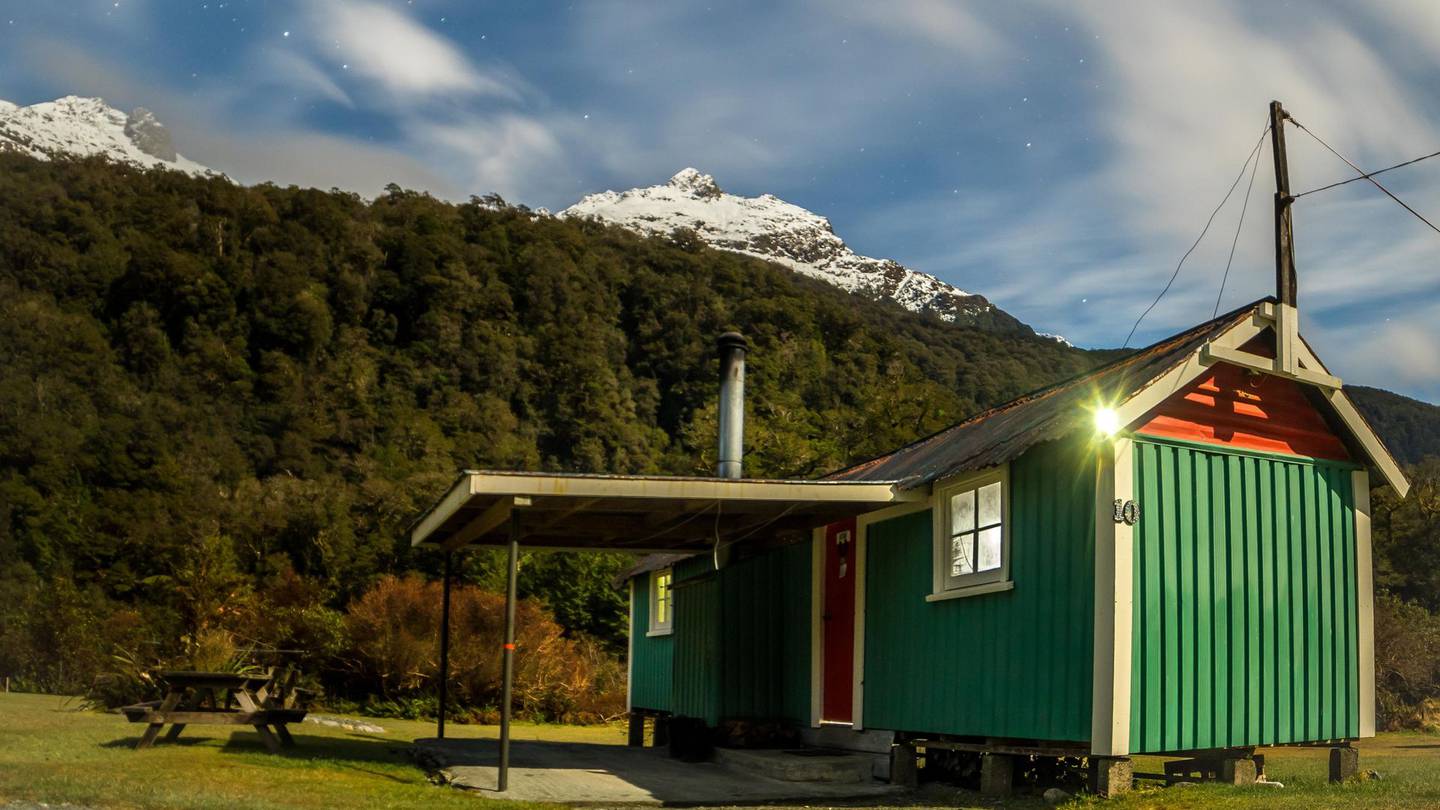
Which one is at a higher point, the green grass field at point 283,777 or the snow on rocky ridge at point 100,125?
the snow on rocky ridge at point 100,125

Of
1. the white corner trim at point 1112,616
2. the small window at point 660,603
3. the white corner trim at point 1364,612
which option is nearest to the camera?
the white corner trim at point 1112,616


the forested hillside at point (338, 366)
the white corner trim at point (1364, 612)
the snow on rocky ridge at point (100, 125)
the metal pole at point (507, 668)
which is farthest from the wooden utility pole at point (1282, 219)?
the snow on rocky ridge at point (100, 125)

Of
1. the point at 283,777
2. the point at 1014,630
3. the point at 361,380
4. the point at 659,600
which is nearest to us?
the point at 1014,630

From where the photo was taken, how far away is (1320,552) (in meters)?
10.2

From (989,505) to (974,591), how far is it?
27.1 inches

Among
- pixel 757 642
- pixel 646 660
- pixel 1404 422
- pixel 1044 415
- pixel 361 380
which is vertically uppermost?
pixel 361 380

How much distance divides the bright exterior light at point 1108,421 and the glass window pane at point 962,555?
1805 millimetres

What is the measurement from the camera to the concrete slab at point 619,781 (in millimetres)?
9852

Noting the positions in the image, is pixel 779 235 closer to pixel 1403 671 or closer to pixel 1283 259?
pixel 1403 671

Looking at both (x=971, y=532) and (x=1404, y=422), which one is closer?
(x=971, y=532)

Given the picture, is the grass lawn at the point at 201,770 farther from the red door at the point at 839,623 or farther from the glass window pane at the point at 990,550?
the glass window pane at the point at 990,550

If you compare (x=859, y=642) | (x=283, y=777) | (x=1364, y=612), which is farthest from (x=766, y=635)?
(x=1364, y=612)

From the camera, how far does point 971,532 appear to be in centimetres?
1051

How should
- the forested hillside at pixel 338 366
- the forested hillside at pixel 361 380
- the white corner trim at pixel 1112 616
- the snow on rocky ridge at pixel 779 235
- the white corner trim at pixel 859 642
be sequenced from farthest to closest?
the snow on rocky ridge at pixel 779 235 < the forested hillside at pixel 338 366 < the forested hillside at pixel 361 380 < the white corner trim at pixel 859 642 < the white corner trim at pixel 1112 616
